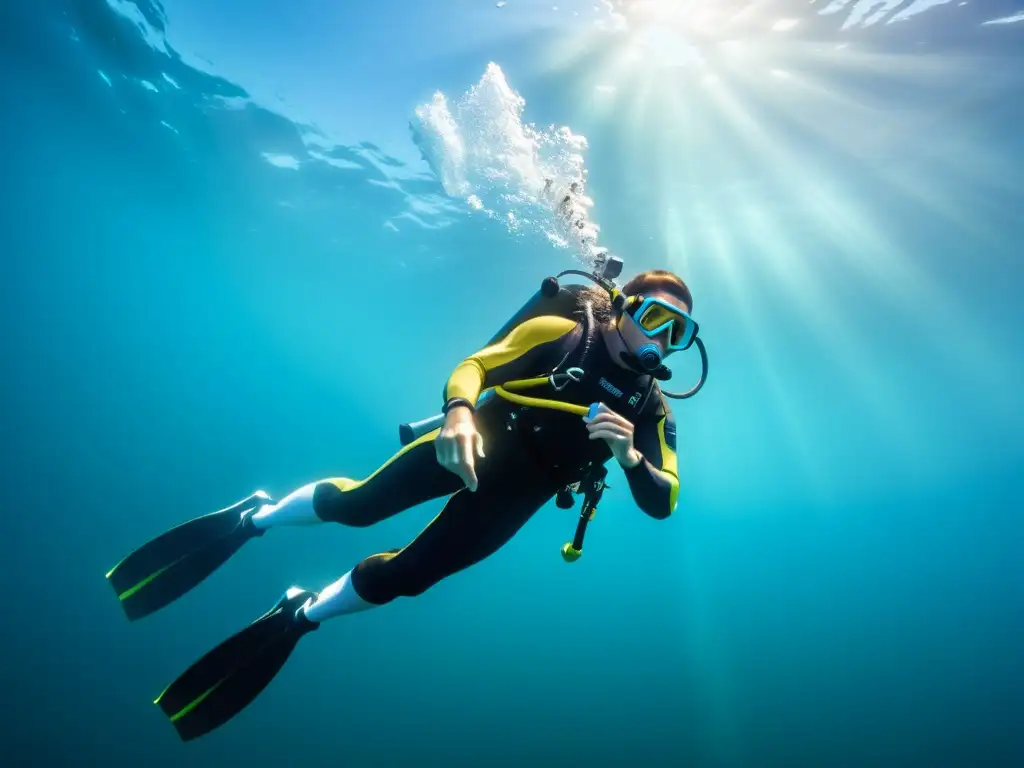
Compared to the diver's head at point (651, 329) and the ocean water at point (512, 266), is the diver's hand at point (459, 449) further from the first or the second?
the ocean water at point (512, 266)

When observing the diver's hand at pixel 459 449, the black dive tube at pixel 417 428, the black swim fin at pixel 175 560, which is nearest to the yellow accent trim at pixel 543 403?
the diver's hand at pixel 459 449

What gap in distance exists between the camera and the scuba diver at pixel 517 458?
2410 mm

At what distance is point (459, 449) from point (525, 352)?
0.93 metres

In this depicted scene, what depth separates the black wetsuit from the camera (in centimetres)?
244

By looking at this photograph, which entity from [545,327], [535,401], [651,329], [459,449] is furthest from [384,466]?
[651,329]

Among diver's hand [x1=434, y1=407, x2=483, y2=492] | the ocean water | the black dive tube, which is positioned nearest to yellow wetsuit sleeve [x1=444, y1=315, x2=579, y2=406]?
diver's hand [x1=434, y1=407, x2=483, y2=492]

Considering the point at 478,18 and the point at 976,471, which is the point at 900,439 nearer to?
the point at 976,471

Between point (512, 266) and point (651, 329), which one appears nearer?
point (651, 329)

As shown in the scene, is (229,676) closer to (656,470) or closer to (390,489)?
(390,489)

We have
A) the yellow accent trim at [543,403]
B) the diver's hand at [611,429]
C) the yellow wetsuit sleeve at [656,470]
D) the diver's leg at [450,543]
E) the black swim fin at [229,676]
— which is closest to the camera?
the diver's hand at [611,429]

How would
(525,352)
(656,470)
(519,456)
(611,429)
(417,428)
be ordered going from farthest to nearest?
(417,428) → (519,456) → (525,352) → (656,470) → (611,429)

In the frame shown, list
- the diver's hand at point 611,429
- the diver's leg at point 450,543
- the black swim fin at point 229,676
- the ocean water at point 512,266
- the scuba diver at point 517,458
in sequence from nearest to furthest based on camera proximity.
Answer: the diver's hand at point 611,429 < the scuba diver at point 517,458 < the diver's leg at point 450,543 < the black swim fin at point 229,676 < the ocean water at point 512,266

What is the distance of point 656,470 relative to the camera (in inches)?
91.6

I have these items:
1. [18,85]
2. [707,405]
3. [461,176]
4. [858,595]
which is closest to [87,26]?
[18,85]
